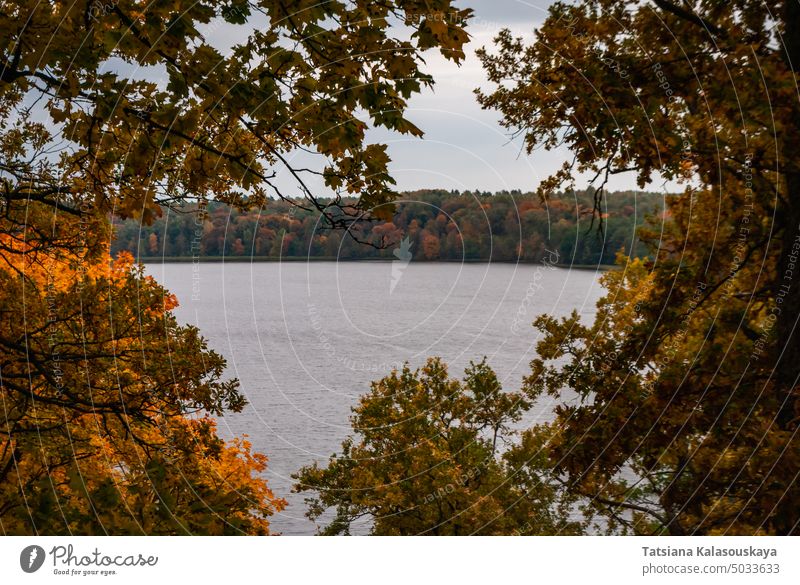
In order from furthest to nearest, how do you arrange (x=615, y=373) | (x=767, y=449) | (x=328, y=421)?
(x=328, y=421)
(x=615, y=373)
(x=767, y=449)

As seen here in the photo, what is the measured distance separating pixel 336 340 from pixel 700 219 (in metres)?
73.1

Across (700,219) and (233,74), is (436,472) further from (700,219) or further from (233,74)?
(233,74)

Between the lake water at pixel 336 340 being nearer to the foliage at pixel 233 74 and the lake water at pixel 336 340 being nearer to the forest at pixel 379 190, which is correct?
the forest at pixel 379 190

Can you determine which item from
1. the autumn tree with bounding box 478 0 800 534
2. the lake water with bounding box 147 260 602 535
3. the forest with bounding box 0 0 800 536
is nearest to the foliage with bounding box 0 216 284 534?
the forest with bounding box 0 0 800 536

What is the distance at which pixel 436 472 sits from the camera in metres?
32.2

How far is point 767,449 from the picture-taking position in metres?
9.08

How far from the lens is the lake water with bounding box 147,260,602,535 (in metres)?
56.1

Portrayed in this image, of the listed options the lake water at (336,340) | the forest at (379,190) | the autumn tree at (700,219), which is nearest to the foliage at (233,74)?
the forest at (379,190)

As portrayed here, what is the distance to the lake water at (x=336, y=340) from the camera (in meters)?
56.1

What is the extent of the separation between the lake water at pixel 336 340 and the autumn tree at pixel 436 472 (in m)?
5.67

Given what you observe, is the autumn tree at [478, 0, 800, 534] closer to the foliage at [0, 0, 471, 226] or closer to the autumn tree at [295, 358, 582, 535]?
the foliage at [0, 0, 471, 226]

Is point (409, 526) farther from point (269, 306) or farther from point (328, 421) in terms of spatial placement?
point (269, 306)

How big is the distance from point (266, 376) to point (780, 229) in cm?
6360

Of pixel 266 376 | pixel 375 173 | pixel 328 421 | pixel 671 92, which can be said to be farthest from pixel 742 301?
pixel 266 376
